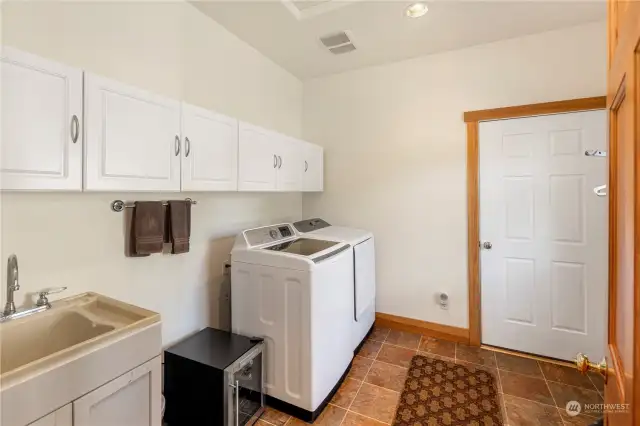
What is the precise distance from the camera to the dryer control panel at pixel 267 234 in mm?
2176

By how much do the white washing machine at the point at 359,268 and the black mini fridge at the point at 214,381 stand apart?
0.86 meters

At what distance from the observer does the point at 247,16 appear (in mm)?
2268

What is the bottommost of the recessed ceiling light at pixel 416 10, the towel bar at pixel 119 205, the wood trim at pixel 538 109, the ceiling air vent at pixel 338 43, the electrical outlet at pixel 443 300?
the electrical outlet at pixel 443 300

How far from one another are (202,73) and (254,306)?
175 cm

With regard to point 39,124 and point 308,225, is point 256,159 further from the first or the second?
point 39,124

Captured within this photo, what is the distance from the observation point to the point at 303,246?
2.28 metres

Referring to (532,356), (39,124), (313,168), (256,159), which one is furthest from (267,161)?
(532,356)

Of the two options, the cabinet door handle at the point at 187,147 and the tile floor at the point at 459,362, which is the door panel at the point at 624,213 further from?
the cabinet door handle at the point at 187,147

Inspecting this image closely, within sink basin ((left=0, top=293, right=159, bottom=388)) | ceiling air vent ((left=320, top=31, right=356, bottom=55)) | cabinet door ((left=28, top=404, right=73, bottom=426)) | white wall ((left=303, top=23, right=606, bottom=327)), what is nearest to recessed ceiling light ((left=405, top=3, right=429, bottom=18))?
ceiling air vent ((left=320, top=31, right=356, bottom=55))

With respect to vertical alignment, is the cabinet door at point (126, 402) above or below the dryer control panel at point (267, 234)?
below

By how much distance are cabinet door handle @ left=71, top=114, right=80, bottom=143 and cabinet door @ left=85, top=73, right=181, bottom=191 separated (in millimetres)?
33

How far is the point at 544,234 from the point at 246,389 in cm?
265

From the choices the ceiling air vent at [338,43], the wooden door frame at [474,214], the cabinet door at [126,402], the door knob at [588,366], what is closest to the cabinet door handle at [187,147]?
the cabinet door at [126,402]

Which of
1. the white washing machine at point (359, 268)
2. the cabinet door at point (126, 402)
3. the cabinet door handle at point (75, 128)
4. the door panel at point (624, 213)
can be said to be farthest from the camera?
the white washing machine at point (359, 268)
